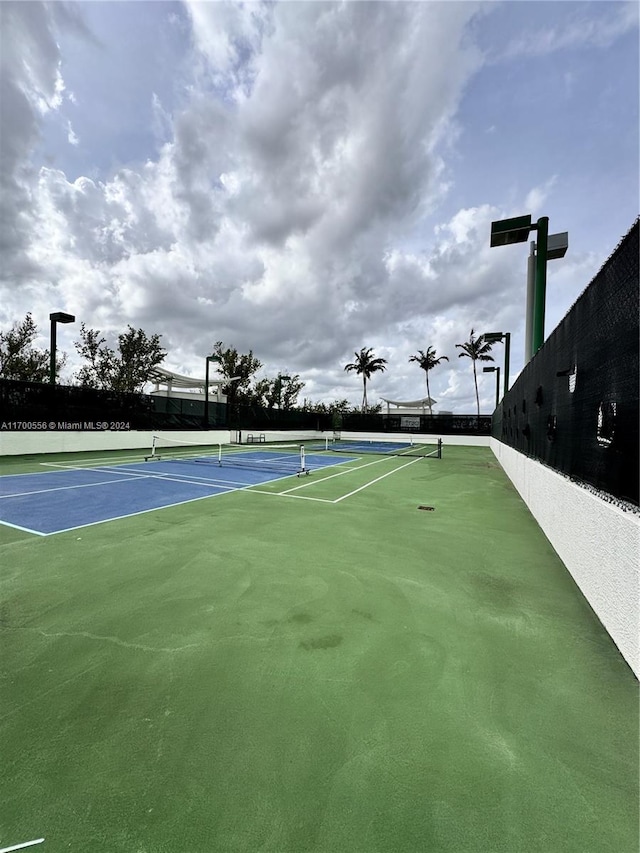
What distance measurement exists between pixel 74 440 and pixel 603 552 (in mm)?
20469

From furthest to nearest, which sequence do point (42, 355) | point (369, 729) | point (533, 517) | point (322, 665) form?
point (42, 355), point (533, 517), point (322, 665), point (369, 729)

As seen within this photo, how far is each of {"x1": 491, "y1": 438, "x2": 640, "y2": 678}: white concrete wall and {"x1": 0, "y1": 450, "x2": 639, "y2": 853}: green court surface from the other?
0.18m

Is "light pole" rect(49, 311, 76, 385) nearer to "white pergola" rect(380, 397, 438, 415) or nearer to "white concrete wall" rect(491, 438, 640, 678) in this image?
"white concrete wall" rect(491, 438, 640, 678)

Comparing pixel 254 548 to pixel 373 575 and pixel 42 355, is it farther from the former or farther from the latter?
pixel 42 355

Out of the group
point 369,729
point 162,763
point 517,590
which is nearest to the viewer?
point 162,763

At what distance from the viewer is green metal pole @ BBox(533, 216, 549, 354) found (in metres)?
7.69

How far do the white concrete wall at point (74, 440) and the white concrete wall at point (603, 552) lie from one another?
19.5 meters

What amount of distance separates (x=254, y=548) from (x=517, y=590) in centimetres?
316

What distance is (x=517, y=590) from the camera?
3.89m

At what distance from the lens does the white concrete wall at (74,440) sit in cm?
1570

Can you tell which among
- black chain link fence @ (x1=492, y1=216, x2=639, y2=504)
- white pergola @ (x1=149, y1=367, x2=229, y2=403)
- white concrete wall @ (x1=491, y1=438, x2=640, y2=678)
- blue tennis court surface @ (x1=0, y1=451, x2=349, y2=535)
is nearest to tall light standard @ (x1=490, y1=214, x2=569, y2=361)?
black chain link fence @ (x1=492, y1=216, x2=639, y2=504)

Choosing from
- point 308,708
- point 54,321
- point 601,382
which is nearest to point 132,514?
point 308,708

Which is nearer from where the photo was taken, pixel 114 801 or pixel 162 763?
pixel 114 801

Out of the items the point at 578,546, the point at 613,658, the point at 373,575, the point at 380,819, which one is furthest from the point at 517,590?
the point at 380,819
